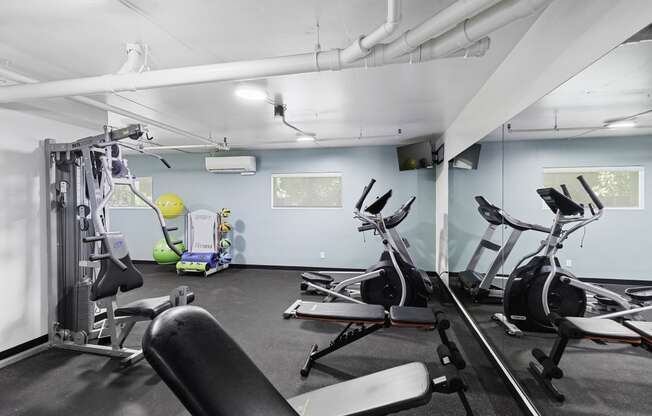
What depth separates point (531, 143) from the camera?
2096 mm

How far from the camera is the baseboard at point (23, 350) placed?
8.11 ft

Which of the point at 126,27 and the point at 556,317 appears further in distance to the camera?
the point at 556,317

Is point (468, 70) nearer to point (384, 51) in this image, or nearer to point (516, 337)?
point (384, 51)

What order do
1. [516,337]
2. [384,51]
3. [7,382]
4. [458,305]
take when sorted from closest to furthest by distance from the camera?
[384,51] → [7,382] → [516,337] → [458,305]

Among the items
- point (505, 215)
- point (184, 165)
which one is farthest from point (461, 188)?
point (184, 165)

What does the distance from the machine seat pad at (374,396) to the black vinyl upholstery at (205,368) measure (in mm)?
407

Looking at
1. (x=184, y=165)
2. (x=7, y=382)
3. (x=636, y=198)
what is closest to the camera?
(x=636, y=198)

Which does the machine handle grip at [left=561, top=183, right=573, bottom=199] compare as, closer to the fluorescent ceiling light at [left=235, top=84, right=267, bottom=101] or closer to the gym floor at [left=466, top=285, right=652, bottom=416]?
the gym floor at [left=466, top=285, right=652, bottom=416]

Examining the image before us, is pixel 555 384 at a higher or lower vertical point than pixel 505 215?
lower

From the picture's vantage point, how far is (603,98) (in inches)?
57.9

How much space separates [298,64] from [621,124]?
179 centimetres

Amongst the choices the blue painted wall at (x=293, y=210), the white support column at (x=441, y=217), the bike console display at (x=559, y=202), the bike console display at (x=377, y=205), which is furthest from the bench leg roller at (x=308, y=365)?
the blue painted wall at (x=293, y=210)

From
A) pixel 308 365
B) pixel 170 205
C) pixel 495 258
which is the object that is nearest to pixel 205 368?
pixel 308 365

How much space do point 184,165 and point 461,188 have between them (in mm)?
5734
